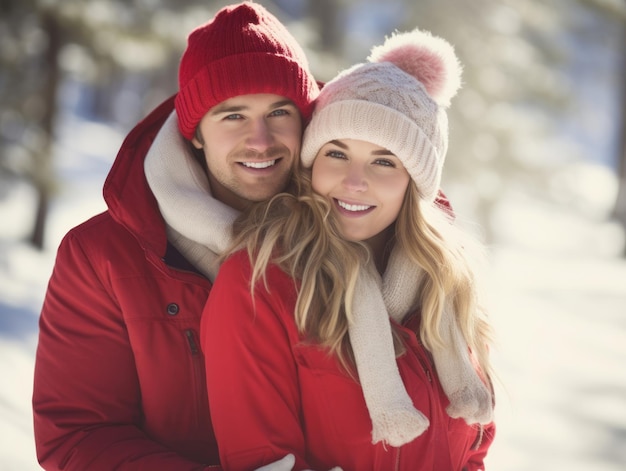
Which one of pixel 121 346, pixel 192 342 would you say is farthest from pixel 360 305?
pixel 121 346

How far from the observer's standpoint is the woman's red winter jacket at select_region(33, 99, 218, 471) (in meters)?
2.80

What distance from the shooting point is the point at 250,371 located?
2334 mm

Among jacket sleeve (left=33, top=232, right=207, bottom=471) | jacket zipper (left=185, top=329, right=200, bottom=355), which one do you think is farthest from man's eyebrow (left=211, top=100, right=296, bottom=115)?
jacket zipper (left=185, top=329, right=200, bottom=355)

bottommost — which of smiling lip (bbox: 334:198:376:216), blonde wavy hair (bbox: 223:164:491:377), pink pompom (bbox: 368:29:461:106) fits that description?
blonde wavy hair (bbox: 223:164:491:377)

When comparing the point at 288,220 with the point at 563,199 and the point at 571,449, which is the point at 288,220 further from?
the point at 563,199

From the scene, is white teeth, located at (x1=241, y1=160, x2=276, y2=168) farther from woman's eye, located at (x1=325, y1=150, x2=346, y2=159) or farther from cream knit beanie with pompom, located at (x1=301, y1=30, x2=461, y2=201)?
woman's eye, located at (x1=325, y1=150, x2=346, y2=159)

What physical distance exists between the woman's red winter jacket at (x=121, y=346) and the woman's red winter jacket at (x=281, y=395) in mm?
289

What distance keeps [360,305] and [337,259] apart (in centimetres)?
19

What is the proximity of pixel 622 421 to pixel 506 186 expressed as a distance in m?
5.84

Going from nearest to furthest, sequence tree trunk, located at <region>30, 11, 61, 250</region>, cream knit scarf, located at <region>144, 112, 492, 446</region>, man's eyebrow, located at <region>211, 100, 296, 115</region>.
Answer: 1. cream knit scarf, located at <region>144, 112, 492, 446</region>
2. man's eyebrow, located at <region>211, 100, 296, 115</region>
3. tree trunk, located at <region>30, 11, 61, 250</region>

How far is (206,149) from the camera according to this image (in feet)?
10.5

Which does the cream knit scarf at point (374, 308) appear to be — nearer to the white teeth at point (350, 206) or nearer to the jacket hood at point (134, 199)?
the jacket hood at point (134, 199)

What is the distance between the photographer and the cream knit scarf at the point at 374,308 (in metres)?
2.47

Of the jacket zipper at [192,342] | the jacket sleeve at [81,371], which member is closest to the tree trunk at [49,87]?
the jacket sleeve at [81,371]
